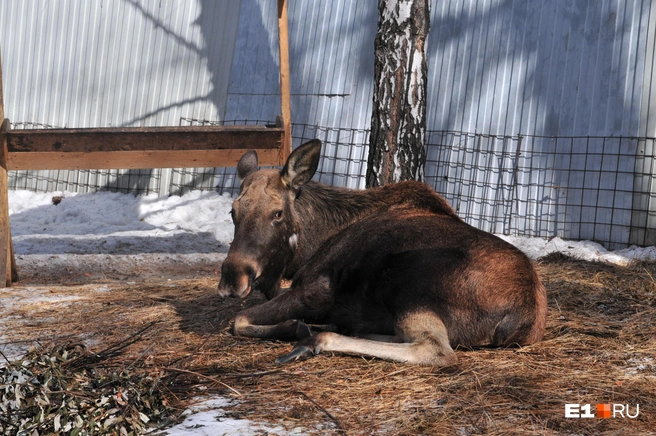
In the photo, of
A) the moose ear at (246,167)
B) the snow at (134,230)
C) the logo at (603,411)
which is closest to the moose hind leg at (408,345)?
the logo at (603,411)

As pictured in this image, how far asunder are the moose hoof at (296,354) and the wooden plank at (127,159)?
3464 millimetres

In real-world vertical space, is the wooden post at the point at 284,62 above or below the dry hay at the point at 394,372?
above

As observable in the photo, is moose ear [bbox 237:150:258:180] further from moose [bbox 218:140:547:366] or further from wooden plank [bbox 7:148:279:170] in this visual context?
wooden plank [bbox 7:148:279:170]

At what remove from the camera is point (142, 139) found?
716 centimetres

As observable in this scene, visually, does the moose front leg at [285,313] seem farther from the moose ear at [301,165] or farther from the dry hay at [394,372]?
the moose ear at [301,165]

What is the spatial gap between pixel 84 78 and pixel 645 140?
9.25 m

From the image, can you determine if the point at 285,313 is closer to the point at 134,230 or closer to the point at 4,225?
the point at 4,225

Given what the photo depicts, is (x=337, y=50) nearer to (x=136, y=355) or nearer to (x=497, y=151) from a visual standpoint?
(x=497, y=151)

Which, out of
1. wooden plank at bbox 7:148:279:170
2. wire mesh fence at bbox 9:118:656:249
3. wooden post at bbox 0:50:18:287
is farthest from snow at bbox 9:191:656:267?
wooden plank at bbox 7:148:279:170

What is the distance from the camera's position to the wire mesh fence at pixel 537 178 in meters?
9.35

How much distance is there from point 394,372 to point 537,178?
686 cm

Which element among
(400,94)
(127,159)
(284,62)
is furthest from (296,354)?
(284,62)

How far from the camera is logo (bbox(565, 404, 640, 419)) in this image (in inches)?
124

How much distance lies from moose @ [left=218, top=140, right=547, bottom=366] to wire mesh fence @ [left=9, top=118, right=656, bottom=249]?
17.1 feet
